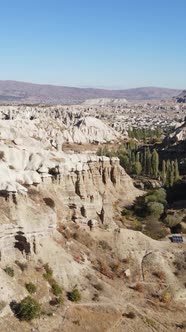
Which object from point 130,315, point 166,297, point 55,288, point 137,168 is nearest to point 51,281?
point 55,288

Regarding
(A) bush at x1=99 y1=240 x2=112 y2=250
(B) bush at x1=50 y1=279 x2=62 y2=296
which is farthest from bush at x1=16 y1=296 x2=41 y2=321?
(A) bush at x1=99 y1=240 x2=112 y2=250

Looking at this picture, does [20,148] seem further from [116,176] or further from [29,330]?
[29,330]

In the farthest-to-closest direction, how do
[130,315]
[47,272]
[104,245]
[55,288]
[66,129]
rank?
[66,129], [104,245], [47,272], [55,288], [130,315]

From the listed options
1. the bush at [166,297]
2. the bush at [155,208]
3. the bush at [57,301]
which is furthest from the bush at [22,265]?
the bush at [155,208]

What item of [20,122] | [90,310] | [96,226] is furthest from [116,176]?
[20,122]

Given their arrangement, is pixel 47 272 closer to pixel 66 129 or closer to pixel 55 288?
pixel 55 288

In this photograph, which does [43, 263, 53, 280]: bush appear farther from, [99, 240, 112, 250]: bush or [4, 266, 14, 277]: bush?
[99, 240, 112, 250]: bush
